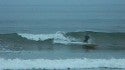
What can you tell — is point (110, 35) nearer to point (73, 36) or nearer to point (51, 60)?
point (73, 36)

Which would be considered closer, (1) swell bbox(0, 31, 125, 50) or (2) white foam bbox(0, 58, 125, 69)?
(2) white foam bbox(0, 58, 125, 69)

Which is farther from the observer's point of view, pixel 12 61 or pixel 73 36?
pixel 73 36

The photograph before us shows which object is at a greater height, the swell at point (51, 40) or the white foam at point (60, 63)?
the white foam at point (60, 63)

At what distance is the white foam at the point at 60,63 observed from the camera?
18.9 m

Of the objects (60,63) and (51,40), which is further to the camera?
(51,40)

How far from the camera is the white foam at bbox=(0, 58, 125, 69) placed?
62.1ft

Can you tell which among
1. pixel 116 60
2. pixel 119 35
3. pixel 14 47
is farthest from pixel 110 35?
pixel 116 60

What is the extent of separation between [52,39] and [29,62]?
44.6 feet

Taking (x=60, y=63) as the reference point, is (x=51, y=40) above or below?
below

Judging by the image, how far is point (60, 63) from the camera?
19.4 m

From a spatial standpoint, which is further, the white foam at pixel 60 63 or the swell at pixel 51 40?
the swell at pixel 51 40

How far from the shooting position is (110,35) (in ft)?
121

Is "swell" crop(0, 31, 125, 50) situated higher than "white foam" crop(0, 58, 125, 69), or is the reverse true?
"white foam" crop(0, 58, 125, 69)

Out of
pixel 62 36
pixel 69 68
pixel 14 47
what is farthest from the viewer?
pixel 62 36
